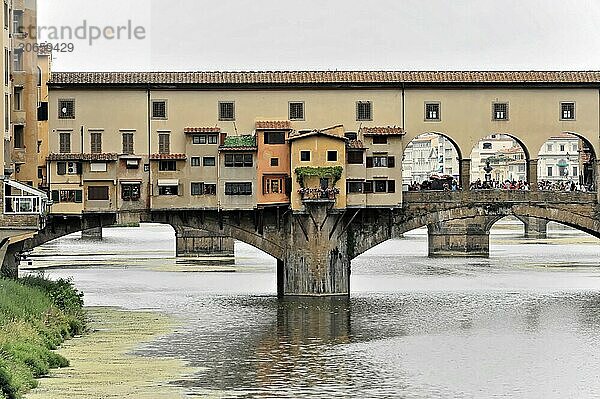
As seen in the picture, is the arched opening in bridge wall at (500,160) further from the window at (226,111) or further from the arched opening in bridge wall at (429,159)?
Answer: the window at (226,111)

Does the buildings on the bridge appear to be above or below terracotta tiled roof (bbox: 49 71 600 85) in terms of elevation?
below

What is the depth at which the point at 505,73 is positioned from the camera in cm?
4678

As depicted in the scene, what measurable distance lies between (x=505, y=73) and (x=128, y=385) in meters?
22.9

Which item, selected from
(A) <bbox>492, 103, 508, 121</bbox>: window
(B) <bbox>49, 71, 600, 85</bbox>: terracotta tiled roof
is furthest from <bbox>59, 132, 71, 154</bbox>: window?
(A) <bbox>492, 103, 508, 121</bbox>: window

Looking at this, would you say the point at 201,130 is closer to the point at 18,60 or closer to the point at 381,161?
the point at 381,161

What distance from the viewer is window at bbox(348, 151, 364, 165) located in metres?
45.7

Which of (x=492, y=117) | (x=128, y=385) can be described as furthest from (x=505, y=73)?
(x=128, y=385)

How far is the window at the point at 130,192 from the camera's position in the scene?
45.7m

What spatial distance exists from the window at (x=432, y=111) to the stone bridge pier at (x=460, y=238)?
1198 inches

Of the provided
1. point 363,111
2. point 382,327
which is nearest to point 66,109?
point 363,111

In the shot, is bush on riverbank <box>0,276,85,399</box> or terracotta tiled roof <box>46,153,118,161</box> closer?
bush on riverbank <box>0,276,85,399</box>

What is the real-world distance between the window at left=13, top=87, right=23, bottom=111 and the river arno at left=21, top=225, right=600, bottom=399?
6954 millimetres

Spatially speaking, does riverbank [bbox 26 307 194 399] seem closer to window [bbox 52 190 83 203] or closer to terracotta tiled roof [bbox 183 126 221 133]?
window [bbox 52 190 83 203]

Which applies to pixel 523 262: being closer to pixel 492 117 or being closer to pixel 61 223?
pixel 492 117
